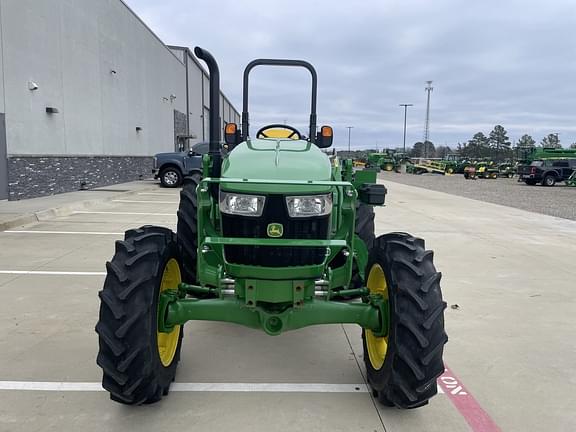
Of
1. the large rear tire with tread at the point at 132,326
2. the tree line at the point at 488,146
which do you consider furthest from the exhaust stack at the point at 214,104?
the tree line at the point at 488,146

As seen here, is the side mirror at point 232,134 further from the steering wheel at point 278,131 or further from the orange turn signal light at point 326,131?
the orange turn signal light at point 326,131

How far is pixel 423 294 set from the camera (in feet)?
9.46

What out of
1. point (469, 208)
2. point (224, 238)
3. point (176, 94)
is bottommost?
point (469, 208)

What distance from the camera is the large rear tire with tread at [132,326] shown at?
278 centimetres

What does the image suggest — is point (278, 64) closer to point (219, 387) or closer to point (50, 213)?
point (219, 387)

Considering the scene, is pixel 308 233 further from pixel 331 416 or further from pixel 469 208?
pixel 469 208

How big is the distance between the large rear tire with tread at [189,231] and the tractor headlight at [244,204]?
4.53 feet

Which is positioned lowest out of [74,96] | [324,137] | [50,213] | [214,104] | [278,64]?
[50,213]

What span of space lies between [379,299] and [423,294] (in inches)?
12.5

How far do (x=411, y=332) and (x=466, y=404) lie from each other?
77 cm

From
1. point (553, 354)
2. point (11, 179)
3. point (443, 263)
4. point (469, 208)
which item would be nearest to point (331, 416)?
point (553, 354)

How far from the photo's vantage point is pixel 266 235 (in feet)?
9.48

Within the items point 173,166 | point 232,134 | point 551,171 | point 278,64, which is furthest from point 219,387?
point 551,171

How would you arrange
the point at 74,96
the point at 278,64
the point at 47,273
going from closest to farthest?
the point at 278,64 < the point at 47,273 < the point at 74,96
